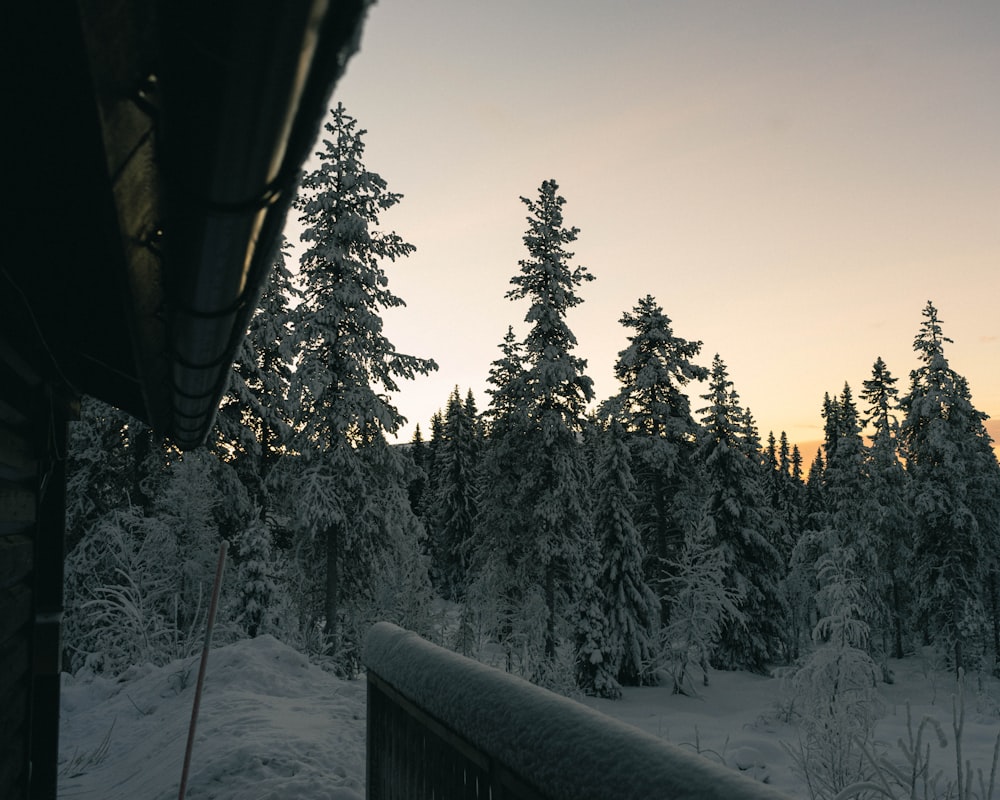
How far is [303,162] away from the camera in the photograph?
1303 millimetres

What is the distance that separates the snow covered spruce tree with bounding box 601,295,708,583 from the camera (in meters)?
25.8

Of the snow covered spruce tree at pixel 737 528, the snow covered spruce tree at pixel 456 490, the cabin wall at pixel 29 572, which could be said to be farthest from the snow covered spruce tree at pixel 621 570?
the snow covered spruce tree at pixel 456 490

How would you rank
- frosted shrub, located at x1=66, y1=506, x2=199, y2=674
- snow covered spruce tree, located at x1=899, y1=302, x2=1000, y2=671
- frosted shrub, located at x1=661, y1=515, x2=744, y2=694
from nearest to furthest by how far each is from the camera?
1. frosted shrub, located at x1=66, y1=506, x2=199, y2=674
2. frosted shrub, located at x1=661, y1=515, x2=744, y2=694
3. snow covered spruce tree, located at x1=899, y1=302, x2=1000, y2=671

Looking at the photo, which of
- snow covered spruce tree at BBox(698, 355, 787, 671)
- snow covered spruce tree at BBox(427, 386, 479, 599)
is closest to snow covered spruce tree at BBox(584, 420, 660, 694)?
snow covered spruce tree at BBox(698, 355, 787, 671)

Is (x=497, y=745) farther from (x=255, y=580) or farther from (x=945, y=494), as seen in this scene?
(x=945, y=494)

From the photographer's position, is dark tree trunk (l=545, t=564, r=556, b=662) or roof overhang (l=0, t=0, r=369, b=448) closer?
roof overhang (l=0, t=0, r=369, b=448)

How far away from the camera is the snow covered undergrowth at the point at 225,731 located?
628 centimetres

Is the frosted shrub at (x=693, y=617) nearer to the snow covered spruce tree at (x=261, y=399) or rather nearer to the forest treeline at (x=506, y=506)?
the forest treeline at (x=506, y=506)

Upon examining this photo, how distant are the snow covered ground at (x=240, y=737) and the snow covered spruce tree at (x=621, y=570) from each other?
8.10 m

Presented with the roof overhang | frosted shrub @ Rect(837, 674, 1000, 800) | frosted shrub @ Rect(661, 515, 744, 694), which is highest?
the roof overhang

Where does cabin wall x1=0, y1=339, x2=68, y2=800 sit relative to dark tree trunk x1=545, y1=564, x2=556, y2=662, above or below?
above

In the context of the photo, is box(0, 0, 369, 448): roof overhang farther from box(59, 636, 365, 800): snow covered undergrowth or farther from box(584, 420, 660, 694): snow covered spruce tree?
box(584, 420, 660, 694): snow covered spruce tree

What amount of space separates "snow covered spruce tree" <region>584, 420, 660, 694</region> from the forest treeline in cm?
8

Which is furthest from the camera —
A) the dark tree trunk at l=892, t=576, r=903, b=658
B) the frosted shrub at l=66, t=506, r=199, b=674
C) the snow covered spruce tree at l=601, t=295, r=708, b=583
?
the dark tree trunk at l=892, t=576, r=903, b=658
